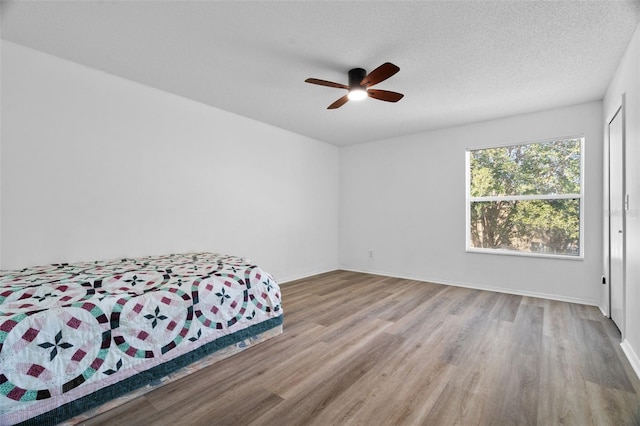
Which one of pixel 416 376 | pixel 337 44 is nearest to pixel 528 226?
pixel 416 376

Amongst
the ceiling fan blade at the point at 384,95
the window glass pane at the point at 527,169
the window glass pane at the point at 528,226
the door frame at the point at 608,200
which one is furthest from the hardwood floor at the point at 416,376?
the ceiling fan blade at the point at 384,95

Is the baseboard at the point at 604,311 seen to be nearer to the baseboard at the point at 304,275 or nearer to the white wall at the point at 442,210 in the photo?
the white wall at the point at 442,210

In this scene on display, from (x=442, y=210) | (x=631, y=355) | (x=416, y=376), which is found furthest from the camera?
(x=442, y=210)

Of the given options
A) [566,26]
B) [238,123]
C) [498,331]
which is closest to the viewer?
[566,26]

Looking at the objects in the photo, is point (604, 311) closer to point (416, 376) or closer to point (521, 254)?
point (521, 254)

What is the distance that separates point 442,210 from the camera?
15.6ft

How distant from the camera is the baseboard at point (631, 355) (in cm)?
207

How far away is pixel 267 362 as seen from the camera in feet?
7.48

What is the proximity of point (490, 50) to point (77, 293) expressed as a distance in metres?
3.60

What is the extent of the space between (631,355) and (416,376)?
168cm

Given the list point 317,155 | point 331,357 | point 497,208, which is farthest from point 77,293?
point 497,208

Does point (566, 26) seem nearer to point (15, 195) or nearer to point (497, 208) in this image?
point (497, 208)

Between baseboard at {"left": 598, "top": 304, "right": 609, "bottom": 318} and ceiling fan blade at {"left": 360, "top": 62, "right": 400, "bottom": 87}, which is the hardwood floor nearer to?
baseboard at {"left": 598, "top": 304, "right": 609, "bottom": 318}

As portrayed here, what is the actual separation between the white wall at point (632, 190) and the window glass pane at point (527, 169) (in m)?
1.43
